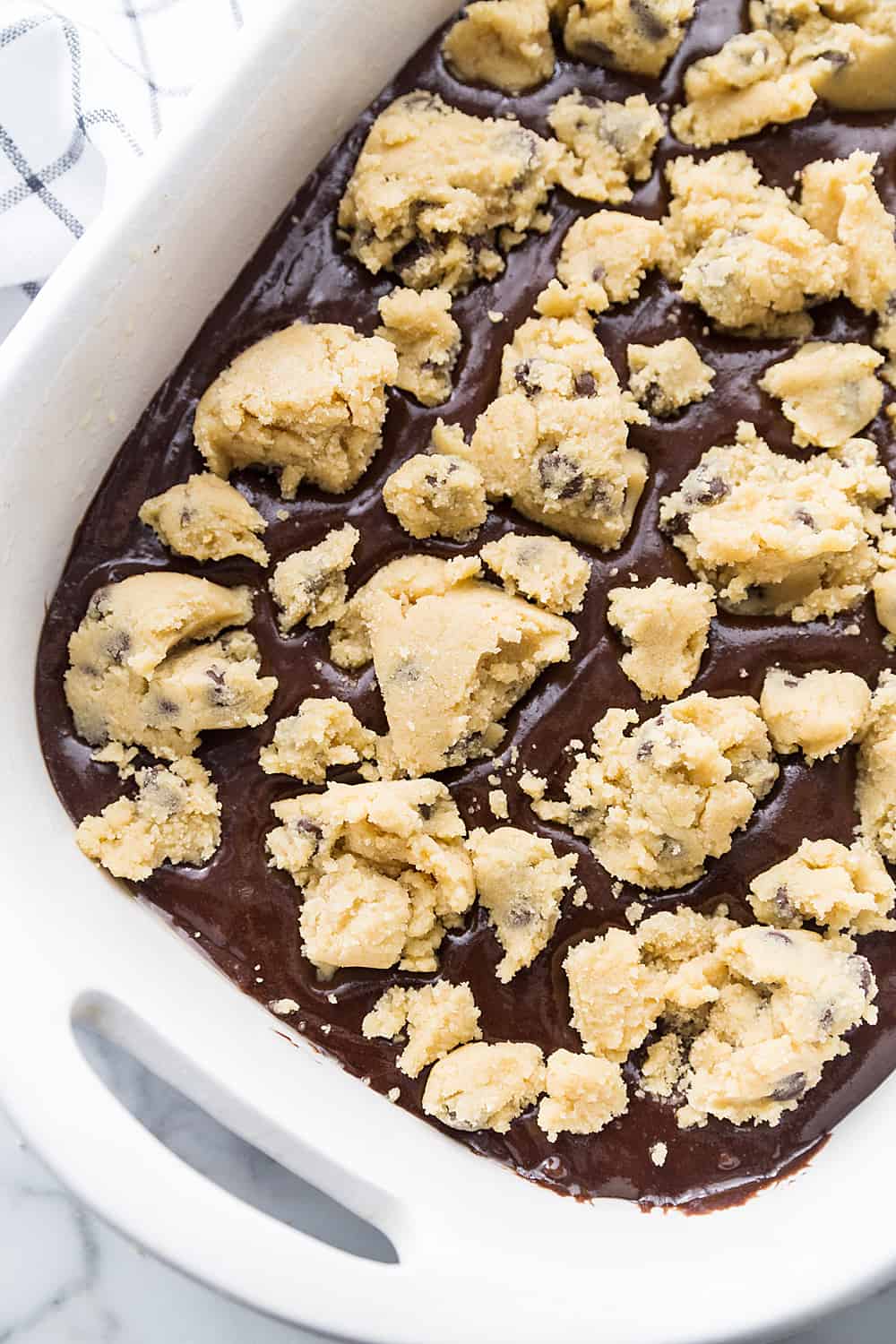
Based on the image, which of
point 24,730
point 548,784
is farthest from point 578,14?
point 24,730

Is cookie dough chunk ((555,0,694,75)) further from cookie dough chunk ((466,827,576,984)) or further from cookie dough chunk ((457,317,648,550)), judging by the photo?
cookie dough chunk ((466,827,576,984))

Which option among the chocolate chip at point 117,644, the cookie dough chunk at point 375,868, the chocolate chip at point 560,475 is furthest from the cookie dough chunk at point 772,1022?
the chocolate chip at point 117,644

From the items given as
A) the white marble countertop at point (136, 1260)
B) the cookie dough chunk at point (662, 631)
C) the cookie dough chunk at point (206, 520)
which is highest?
the cookie dough chunk at point (206, 520)

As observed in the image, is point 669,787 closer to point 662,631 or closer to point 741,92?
point 662,631

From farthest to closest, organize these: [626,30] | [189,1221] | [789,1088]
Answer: [626,30]
[789,1088]
[189,1221]

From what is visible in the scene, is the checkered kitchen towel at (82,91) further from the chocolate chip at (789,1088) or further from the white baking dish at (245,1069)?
the chocolate chip at (789,1088)

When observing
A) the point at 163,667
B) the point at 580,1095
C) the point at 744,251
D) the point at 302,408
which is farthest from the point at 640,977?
the point at 744,251
